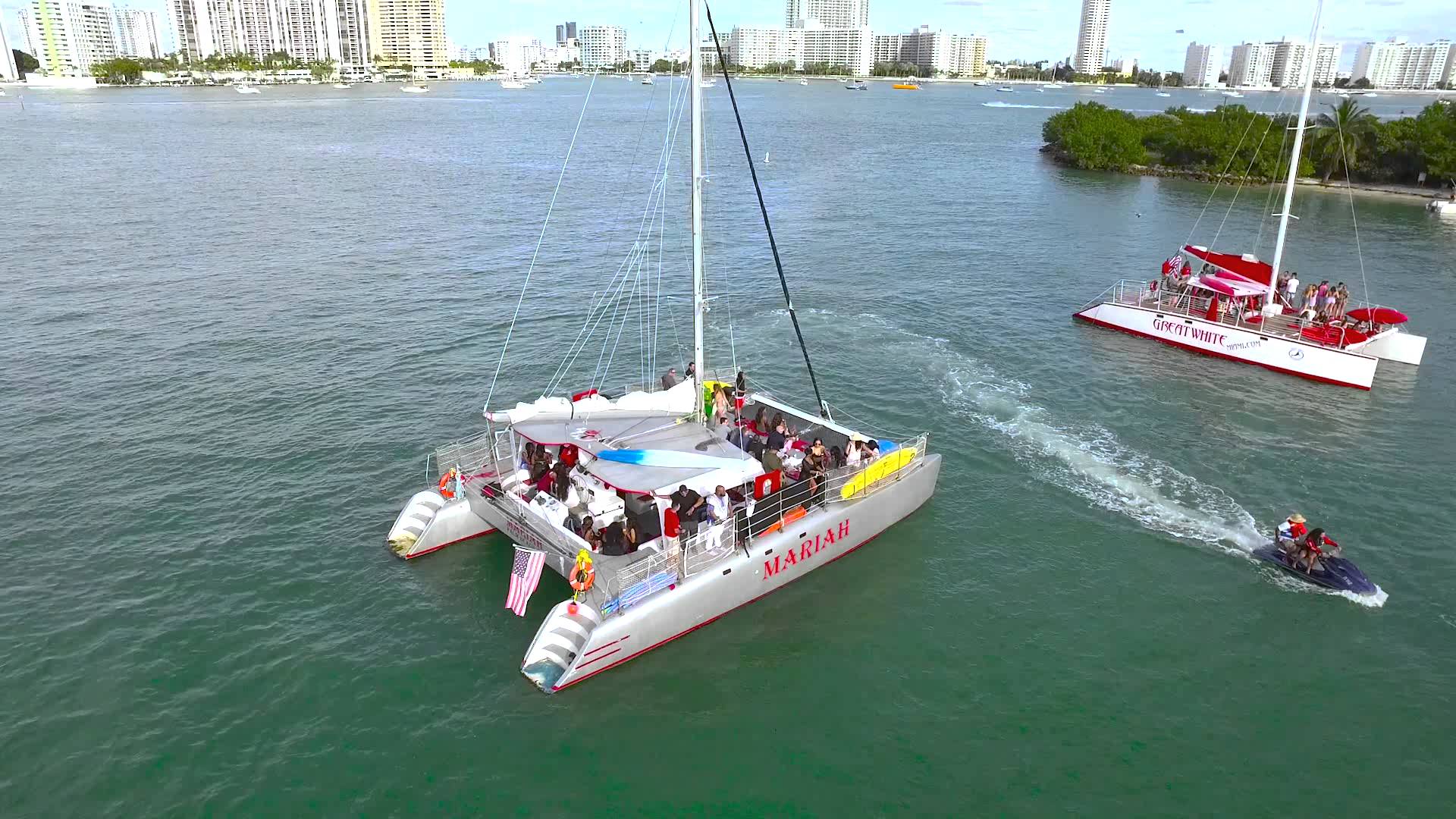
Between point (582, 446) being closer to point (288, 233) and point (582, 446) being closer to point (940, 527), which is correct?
point (940, 527)

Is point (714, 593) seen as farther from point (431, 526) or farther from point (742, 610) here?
point (431, 526)

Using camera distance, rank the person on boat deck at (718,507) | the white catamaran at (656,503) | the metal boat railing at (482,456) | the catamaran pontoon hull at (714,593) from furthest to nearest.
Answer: the metal boat railing at (482,456)
the person on boat deck at (718,507)
the white catamaran at (656,503)
the catamaran pontoon hull at (714,593)

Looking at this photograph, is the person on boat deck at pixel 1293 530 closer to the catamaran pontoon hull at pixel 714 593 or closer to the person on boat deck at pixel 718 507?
the catamaran pontoon hull at pixel 714 593

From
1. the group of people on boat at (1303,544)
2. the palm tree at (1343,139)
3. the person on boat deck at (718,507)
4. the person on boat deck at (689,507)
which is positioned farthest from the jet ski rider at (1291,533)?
the palm tree at (1343,139)

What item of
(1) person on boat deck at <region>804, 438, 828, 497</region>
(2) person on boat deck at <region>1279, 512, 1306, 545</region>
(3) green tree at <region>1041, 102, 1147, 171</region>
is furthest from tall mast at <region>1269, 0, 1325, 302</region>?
(3) green tree at <region>1041, 102, 1147, 171</region>

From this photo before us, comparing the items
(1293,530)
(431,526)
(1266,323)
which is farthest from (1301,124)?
(431,526)

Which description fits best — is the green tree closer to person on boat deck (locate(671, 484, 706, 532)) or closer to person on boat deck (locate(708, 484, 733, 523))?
person on boat deck (locate(708, 484, 733, 523))
